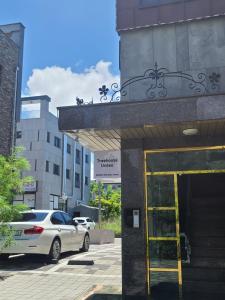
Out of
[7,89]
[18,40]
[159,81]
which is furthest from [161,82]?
[18,40]

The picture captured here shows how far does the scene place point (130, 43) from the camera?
8.92 m

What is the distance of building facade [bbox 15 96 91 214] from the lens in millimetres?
44688

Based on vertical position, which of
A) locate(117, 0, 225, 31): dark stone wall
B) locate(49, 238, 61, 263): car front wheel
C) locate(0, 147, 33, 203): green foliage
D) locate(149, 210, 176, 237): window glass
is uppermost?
locate(117, 0, 225, 31): dark stone wall

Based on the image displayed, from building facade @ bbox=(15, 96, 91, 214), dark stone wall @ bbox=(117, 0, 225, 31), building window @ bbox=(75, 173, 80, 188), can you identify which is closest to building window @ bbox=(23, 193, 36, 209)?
building facade @ bbox=(15, 96, 91, 214)

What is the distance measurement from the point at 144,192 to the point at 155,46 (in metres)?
3.04

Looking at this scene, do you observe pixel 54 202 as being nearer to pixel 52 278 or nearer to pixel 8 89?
pixel 8 89

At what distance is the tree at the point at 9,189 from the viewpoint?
33.2ft

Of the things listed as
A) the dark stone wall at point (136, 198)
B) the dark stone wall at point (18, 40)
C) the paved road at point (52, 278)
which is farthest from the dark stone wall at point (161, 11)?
the dark stone wall at point (18, 40)

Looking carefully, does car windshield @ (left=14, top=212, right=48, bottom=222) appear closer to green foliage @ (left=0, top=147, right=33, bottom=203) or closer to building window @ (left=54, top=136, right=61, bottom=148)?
green foliage @ (left=0, top=147, right=33, bottom=203)

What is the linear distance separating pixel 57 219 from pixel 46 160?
3323cm

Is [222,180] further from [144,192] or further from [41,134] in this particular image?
[41,134]

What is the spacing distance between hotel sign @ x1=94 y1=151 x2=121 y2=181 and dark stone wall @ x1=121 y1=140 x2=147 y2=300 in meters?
1.34

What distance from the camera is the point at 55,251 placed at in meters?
12.3

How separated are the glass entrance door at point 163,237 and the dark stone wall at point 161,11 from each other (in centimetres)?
327
